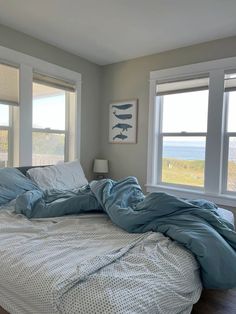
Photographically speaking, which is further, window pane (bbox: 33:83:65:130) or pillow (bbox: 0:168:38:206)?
window pane (bbox: 33:83:65:130)

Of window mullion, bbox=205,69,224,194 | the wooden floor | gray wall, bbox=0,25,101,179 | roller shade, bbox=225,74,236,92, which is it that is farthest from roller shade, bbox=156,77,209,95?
the wooden floor

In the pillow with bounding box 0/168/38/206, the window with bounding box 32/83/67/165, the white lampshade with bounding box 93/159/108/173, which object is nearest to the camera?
the pillow with bounding box 0/168/38/206

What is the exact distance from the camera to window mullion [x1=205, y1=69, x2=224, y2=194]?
9.99 feet

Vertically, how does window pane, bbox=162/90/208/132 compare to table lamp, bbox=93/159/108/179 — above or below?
above

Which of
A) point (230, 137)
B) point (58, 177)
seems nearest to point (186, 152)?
point (230, 137)

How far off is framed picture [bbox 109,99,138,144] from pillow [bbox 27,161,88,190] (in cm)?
108

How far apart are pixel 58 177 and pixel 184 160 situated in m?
1.75

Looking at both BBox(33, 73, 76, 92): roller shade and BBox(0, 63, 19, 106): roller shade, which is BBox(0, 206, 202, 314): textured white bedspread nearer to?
BBox(0, 63, 19, 106): roller shade

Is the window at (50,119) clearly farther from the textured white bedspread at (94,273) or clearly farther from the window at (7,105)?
the textured white bedspread at (94,273)

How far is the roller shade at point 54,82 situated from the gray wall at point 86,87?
8.8 inches

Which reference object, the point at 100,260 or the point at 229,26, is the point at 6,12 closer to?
the point at 229,26

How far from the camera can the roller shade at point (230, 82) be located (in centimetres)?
297

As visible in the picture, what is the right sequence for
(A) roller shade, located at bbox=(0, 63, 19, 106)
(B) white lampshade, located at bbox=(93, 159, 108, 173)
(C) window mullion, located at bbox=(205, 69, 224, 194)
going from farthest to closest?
(B) white lampshade, located at bbox=(93, 159, 108, 173) < (C) window mullion, located at bbox=(205, 69, 224, 194) < (A) roller shade, located at bbox=(0, 63, 19, 106)

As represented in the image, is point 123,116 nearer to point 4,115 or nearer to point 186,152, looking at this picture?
point 186,152
